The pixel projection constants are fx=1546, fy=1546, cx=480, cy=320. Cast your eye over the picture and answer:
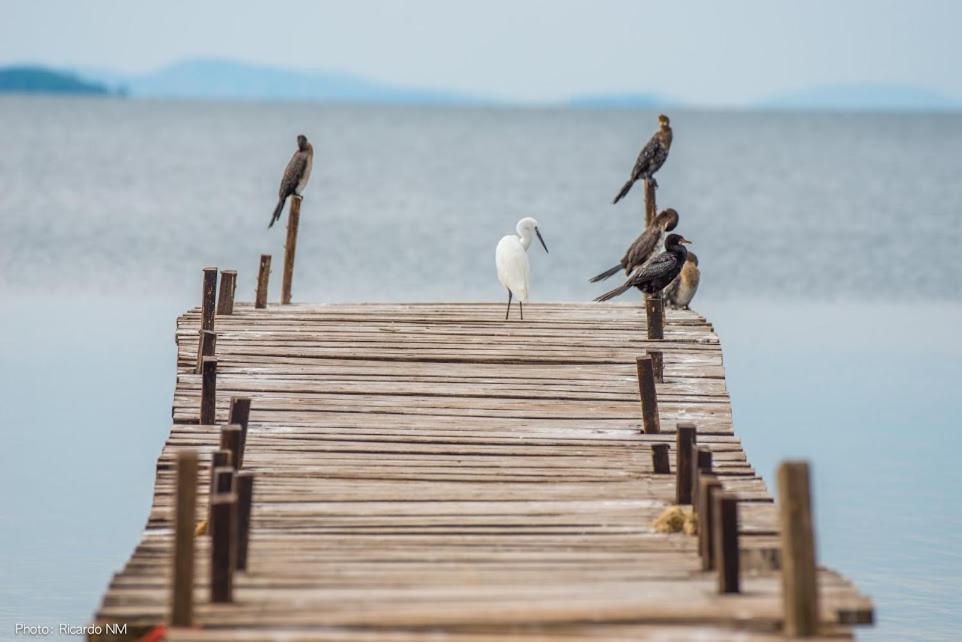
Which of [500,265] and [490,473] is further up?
[500,265]

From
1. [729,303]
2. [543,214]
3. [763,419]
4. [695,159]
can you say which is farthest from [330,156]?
[763,419]

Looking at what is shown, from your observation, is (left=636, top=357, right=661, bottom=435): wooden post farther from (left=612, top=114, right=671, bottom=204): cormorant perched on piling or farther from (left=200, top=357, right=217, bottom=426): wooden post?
(left=612, top=114, right=671, bottom=204): cormorant perched on piling

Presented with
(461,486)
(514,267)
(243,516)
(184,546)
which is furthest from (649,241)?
(184,546)

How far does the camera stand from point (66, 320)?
2178 cm

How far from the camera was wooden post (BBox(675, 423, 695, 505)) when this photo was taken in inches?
275

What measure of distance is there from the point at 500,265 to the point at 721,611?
621cm

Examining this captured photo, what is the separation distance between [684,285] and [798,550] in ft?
24.7

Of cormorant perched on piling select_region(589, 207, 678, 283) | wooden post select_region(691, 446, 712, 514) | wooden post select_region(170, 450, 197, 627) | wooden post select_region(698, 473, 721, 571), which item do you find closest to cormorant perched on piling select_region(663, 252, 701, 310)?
cormorant perched on piling select_region(589, 207, 678, 283)

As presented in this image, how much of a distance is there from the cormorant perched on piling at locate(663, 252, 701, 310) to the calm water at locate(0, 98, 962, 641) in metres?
2.05

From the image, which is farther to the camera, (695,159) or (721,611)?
(695,159)

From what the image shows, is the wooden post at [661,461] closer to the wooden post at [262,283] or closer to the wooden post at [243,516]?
the wooden post at [243,516]

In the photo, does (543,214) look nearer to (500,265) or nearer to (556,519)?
(500,265)

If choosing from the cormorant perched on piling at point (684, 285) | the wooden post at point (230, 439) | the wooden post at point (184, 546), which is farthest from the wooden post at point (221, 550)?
the cormorant perched on piling at point (684, 285)

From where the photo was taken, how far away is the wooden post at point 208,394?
27.7 feet
